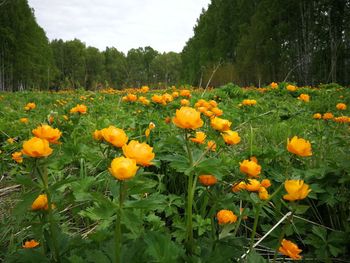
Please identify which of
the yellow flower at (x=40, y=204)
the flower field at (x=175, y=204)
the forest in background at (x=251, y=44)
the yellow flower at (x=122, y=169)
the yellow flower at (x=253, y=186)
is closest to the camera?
the yellow flower at (x=122, y=169)

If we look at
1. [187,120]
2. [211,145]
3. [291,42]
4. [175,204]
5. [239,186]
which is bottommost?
[175,204]

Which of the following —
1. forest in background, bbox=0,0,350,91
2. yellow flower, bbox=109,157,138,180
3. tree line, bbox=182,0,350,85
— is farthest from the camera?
forest in background, bbox=0,0,350,91

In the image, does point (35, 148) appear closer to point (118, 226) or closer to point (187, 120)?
point (118, 226)

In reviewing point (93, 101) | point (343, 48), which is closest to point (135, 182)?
point (93, 101)

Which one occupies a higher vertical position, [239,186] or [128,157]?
[128,157]

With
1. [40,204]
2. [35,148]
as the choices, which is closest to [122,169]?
[35,148]

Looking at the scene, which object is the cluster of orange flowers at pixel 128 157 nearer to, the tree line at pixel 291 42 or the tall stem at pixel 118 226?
the tall stem at pixel 118 226

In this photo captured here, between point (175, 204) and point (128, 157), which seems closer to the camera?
point (128, 157)

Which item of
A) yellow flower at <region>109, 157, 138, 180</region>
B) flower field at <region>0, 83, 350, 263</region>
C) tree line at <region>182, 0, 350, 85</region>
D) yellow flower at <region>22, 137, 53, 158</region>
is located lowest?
flower field at <region>0, 83, 350, 263</region>

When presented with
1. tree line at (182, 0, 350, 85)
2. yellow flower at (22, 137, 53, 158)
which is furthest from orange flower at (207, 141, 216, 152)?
tree line at (182, 0, 350, 85)

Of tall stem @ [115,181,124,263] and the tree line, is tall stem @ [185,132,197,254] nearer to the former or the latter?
tall stem @ [115,181,124,263]

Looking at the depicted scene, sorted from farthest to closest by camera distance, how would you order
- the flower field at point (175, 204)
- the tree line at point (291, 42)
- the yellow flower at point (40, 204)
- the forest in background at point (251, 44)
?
the forest in background at point (251, 44), the tree line at point (291, 42), the yellow flower at point (40, 204), the flower field at point (175, 204)

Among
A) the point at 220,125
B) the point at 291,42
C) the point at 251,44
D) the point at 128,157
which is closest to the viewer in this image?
the point at 128,157

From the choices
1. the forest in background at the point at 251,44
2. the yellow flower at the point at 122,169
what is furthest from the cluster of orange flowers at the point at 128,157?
the forest in background at the point at 251,44
